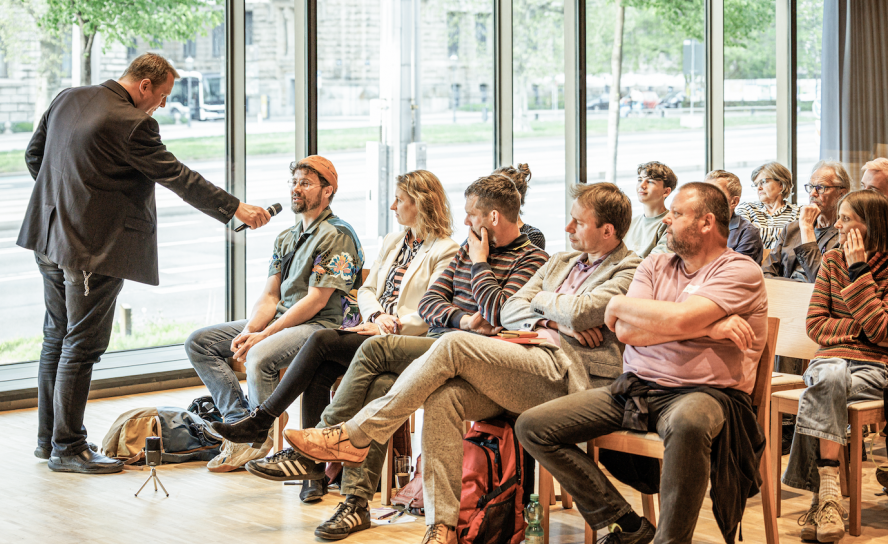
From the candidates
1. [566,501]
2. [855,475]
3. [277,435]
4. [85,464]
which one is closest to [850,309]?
[855,475]

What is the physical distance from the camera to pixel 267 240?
6.06m

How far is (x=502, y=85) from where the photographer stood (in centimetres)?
690

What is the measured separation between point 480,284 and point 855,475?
1471 mm

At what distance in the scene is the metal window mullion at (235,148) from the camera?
5.76 meters

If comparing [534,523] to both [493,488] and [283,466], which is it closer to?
[493,488]

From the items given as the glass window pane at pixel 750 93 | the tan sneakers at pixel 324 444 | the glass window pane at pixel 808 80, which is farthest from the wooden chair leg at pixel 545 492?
the glass window pane at pixel 808 80

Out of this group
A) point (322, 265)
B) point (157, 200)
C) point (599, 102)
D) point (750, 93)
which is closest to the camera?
point (322, 265)

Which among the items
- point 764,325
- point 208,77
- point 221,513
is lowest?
point 221,513

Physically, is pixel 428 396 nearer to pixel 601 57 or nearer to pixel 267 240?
pixel 267 240

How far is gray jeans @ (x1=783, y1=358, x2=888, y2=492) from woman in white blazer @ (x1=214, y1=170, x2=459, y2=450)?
1.47 m

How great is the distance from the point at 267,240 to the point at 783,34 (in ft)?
17.5

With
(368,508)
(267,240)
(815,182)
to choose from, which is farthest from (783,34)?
(368,508)

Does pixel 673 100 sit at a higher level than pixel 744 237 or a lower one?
higher

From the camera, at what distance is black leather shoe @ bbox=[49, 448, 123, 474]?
403 centimetres
